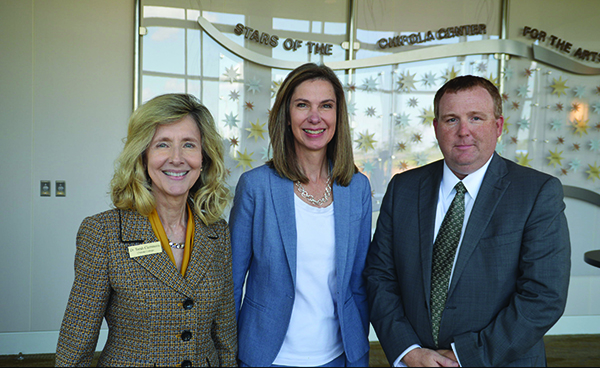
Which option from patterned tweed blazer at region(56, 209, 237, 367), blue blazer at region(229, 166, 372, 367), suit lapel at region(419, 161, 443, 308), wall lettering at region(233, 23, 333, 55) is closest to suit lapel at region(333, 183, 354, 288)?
blue blazer at region(229, 166, 372, 367)

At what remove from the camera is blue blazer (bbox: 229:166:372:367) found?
1808mm

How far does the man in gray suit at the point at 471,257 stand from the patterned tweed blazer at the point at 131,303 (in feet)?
2.47

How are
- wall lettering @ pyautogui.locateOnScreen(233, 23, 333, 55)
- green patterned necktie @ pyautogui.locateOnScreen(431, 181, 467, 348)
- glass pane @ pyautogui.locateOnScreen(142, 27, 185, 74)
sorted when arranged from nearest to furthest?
green patterned necktie @ pyautogui.locateOnScreen(431, 181, 467, 348), glass pane @ pyautogui.locateOnScreen(142, 27, 185, 74), wall lettering @ pyautogui.locateOnScreen(233, 23, 333, 55)

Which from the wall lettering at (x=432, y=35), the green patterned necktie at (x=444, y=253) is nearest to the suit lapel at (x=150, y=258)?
the green patterned necktie at (x=444, y=253)

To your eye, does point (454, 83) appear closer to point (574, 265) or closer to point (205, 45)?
point (205, 45)

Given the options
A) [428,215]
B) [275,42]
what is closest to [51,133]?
[275,42]

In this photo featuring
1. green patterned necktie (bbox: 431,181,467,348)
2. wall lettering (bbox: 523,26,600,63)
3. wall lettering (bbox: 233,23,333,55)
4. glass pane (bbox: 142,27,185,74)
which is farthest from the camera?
wall lettering (bbox: 523,26,600,63)

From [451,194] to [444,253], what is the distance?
0.26 meters

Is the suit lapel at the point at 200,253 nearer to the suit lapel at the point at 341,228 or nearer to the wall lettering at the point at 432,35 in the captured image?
the suit lapel at the point at 341,228

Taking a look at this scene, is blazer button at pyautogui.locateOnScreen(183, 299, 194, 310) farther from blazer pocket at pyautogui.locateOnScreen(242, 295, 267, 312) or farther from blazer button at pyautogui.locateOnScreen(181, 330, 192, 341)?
blazer pocket at pyautogui.locateOnScreen(242, 295, 267, 312)

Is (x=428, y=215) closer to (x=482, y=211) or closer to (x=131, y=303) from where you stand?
(x=482, y=211)

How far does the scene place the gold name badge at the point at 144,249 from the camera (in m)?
1.52

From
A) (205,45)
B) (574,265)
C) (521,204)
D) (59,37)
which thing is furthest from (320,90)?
(574,265)

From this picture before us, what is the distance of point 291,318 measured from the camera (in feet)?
6.04
